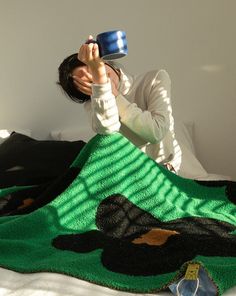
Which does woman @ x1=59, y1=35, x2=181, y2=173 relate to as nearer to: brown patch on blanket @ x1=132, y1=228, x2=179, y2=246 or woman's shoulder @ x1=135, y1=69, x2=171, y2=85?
woman's shoulder @ x1=135, y1=69, x2=171, y2=85

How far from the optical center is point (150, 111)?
1.57 m

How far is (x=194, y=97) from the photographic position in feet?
7.52

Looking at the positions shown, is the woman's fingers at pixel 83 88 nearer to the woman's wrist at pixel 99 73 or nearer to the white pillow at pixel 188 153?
the woman's wrist at pixel 99 73

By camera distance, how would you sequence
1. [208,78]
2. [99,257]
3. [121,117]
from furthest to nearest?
[208,78]
[121,117]
[99,257]

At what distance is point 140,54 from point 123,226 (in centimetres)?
130

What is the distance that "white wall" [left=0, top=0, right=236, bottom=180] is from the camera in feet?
7.34

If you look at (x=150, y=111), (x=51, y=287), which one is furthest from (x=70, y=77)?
(x=51, y=287)

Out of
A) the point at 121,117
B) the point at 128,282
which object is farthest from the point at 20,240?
the point at 121,117

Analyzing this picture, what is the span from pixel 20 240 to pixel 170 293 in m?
0.44

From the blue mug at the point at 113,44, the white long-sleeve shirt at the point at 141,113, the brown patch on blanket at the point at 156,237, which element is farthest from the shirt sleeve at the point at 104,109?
the brown patch on blanket at the point at 156,237

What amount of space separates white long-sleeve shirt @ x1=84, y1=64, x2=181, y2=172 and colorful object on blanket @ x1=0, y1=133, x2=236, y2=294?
66 mm

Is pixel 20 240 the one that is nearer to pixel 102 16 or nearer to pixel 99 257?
pixel 99 257

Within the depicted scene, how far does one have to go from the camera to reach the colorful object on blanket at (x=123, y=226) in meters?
0.95

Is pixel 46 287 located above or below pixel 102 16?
below
